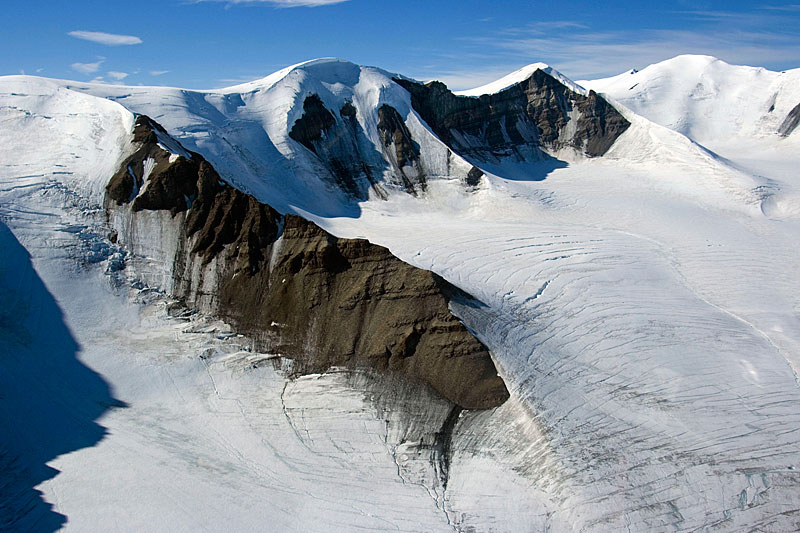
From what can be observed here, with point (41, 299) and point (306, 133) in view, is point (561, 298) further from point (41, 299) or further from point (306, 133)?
point (306, 133)

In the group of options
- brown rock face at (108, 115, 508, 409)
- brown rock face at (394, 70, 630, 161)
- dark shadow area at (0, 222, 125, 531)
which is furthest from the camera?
brown rock face at (394, 70, 630, 161)

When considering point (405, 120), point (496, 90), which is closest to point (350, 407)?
point (405, 120)

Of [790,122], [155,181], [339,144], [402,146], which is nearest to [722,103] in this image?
[790,122]

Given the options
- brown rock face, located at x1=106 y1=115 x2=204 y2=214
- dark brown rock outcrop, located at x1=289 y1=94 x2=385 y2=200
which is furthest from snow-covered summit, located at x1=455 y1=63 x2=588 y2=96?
brown rock face, located at x1=106 y1=115 x2=204 y2=214

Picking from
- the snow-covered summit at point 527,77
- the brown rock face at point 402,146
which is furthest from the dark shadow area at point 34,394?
the snow-covered summit at point 527,77

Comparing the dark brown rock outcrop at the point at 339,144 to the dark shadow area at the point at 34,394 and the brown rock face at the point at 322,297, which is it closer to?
the brown rock face at the point at 322,297

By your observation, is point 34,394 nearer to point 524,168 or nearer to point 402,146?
point 402,146

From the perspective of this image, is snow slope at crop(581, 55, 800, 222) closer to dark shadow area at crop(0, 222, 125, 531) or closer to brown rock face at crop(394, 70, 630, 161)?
brown rock face at crop(394, 70, 630, 161)
